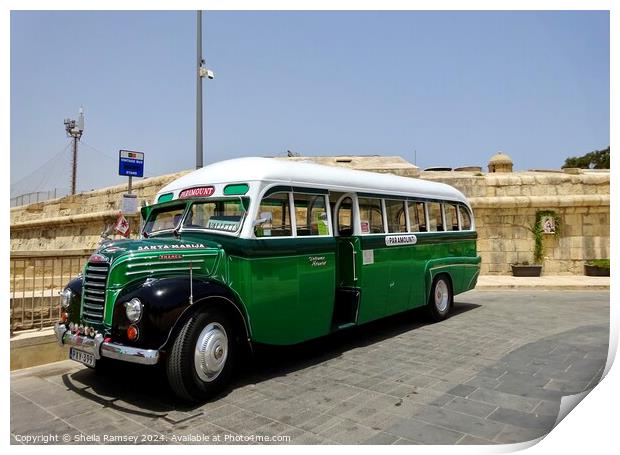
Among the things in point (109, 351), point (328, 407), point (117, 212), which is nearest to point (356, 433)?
point (328, 407)

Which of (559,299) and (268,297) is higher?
(268,297)

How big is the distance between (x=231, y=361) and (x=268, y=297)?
0.80 m

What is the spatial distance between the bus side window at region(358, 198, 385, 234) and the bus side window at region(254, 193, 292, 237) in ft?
4.78

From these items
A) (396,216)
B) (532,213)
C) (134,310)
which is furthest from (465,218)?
(532,213)

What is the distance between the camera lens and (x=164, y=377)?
15.3 ft

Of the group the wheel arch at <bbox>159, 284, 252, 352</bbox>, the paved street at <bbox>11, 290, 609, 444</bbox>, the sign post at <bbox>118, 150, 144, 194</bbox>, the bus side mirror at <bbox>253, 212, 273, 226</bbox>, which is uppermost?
the sign post at <bbox>118, 150, 144, 194</bbox>

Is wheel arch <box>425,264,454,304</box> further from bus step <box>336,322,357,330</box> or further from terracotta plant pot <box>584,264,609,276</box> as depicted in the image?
terracotta plant pot <box>584,264,609,276</box>

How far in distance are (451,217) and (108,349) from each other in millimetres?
6766

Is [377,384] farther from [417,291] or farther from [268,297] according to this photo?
[417,291]

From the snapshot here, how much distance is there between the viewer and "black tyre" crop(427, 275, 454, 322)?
8.23m

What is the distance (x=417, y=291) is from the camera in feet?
25.3

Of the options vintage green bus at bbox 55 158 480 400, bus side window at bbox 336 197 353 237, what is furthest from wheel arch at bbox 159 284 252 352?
bus side window at bbox 336 197 353 237

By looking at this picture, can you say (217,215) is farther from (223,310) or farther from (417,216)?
(417,216)

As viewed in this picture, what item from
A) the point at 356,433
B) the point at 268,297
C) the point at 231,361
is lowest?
the point at 356,433
